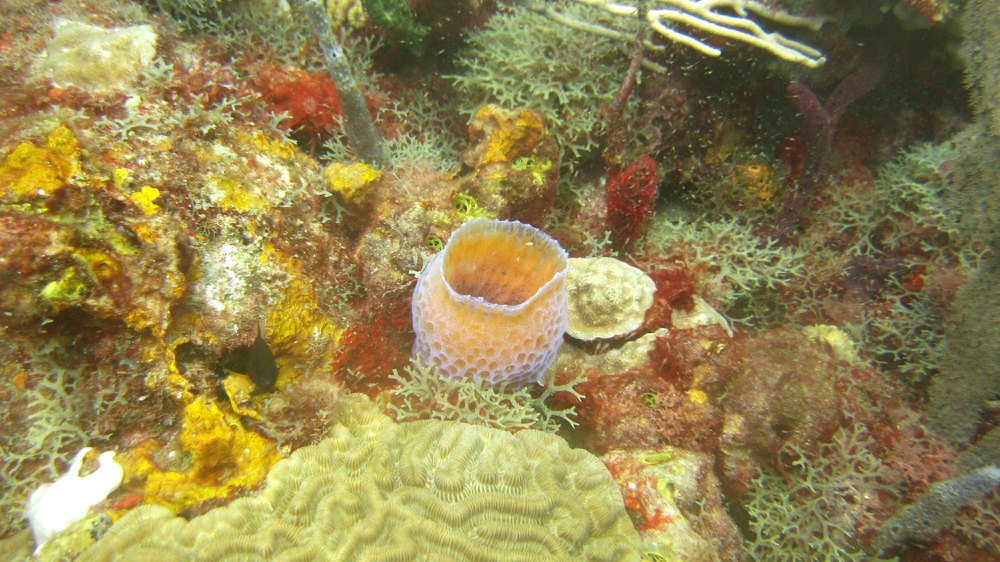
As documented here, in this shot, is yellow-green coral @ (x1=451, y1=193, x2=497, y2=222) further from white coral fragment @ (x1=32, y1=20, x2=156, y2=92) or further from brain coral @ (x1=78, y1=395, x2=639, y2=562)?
white coral fragment @ (x1=32, y1=20, x2=156, y2=92)

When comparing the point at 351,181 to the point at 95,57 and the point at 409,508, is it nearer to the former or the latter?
the point at 95,57

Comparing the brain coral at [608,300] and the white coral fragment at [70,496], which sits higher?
the brain coral at [608,300]

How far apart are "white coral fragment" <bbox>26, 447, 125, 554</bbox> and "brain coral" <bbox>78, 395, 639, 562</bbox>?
0.16m

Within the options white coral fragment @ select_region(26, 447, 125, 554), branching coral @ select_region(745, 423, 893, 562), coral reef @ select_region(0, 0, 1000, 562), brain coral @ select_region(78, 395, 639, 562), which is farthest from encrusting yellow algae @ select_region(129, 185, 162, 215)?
branching coral @ select_region(745, 423, 893, 562)

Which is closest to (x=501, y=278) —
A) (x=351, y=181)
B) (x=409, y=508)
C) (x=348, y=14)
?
(x=351, y=181)

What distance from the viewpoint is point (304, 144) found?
12.1 ft

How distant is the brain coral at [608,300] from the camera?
326 centimetres

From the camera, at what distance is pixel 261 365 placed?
227cm

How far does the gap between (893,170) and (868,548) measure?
10.8 ft

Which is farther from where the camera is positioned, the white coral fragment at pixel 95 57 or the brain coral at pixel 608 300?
the brain coral at pixel 608 300

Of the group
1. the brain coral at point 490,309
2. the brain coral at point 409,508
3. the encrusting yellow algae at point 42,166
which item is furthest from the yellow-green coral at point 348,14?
the brain coral at point 409,508

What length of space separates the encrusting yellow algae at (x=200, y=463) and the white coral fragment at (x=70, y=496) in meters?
0.07

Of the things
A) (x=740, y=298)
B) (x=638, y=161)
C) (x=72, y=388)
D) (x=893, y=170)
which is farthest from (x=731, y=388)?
(x=72, y=388)

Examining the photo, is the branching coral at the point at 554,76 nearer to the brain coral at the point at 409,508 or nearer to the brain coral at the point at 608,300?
the brain coral at the point at 608,300
